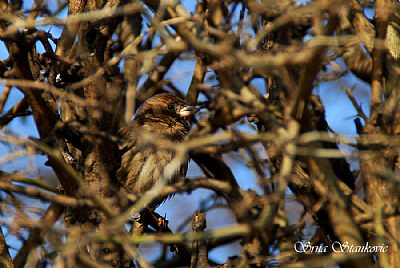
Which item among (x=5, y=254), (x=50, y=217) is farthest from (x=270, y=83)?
(x=5, y=254)

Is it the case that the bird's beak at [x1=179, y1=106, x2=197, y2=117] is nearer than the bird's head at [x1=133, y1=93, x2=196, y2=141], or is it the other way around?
the bird's beak at [x1=179, y1=106, x2=197, y2=117]

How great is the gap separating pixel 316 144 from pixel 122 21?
250 centimetres

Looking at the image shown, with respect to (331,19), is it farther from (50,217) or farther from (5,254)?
(5,254)

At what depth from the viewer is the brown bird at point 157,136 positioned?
6.82 metres

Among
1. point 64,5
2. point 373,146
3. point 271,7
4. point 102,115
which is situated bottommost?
point 373,146

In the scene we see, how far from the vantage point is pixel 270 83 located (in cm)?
538

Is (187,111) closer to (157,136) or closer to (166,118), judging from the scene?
(157,136)

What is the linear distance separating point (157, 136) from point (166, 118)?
1109mm

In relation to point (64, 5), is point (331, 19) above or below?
below

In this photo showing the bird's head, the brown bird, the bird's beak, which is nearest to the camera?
the bird's beak

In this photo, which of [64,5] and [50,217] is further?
[64,5]

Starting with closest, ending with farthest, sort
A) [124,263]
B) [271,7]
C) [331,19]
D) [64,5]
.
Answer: [331,19]
[271,7]
[124,263]
[64,5]

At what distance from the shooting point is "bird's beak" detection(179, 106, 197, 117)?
251 inches

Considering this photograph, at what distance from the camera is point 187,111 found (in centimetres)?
672
